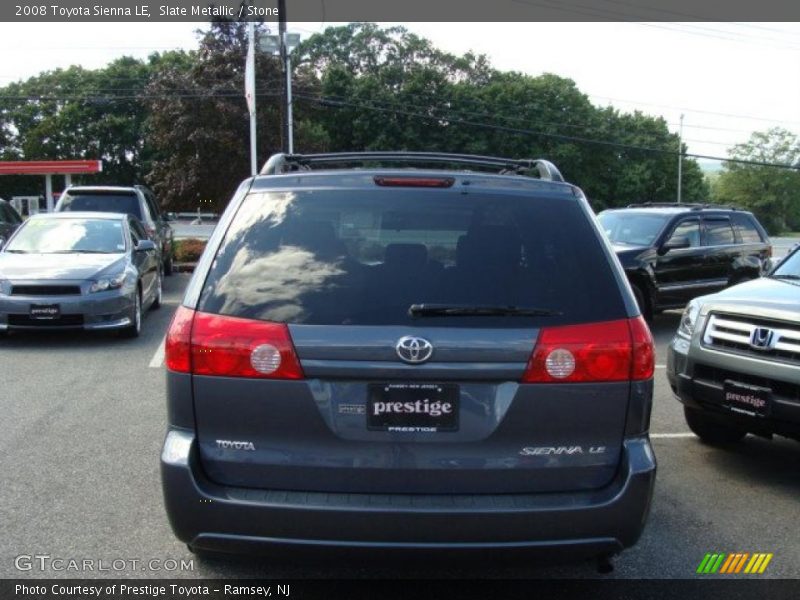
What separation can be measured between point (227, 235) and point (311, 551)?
1.28m

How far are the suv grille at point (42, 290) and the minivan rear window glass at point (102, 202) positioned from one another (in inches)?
268

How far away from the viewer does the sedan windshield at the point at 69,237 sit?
38.0ft

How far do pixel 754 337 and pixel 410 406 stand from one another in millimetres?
3334

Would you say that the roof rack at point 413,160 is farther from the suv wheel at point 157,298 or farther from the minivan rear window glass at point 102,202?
the minivan rear window glass at point 102,202

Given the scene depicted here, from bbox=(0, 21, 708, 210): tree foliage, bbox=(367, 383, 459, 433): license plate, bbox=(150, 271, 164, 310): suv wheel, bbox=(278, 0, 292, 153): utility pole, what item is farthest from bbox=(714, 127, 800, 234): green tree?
bbox=(367, 383, 459, 433): license plate

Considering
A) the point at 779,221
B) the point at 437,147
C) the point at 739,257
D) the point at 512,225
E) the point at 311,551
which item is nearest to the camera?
the point at 311,551

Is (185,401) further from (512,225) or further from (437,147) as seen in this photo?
(437,147)

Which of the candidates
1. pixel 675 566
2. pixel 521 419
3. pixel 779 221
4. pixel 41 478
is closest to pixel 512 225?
pixel 521 419

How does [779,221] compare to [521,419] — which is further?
[779,221]

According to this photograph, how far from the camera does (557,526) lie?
10.4ft

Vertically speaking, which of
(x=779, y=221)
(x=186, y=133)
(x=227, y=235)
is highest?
(x=227, y=235)

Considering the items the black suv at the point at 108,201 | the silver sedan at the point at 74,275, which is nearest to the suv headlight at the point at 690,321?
the silver sedan at the point at 74,275

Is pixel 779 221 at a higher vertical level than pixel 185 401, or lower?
lower

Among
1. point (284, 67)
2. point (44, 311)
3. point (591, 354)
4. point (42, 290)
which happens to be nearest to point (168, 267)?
point (284, 67)
